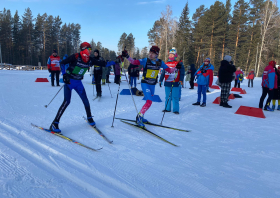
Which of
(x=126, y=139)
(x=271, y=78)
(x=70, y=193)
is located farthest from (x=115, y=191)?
(x=271, y=78)

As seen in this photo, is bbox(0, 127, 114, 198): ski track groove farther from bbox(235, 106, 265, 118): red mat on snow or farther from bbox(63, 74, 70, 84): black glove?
bbox(235, 106, 265, 118): red mat on snow

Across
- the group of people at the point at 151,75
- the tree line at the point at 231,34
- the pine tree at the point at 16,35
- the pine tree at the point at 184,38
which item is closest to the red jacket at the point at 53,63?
the group of people at the point at 151,75

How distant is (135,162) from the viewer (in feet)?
8.30

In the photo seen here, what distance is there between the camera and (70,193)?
1.83 metres

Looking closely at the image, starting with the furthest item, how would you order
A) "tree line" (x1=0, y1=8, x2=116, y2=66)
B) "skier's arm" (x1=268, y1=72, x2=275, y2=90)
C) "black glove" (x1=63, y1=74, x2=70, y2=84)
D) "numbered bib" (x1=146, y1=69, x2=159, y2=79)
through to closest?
"tree line" (x1=0, y1=8, x2=116, y2=66) < "skier's arm" (x1=268, y1=72, x2=275, y2=90) < "numbered bib" (x1=146, y1=69, x2=159, y2=79) < "black glove" (x1=63, y1=74, x2=70, y2=84)

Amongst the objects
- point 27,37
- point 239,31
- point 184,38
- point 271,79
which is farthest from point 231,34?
point 27,37

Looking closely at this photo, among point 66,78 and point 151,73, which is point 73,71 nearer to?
point 66,78

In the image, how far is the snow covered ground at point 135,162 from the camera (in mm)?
1973

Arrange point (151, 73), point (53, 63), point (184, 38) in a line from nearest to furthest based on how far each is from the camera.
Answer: point (151, 73), point (53, 63), point (184, 38)

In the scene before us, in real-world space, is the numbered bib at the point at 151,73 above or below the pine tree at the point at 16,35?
below

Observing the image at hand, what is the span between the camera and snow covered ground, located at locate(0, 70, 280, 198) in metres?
1.97

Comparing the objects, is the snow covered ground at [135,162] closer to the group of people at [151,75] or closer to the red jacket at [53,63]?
the group of people at [151,75]

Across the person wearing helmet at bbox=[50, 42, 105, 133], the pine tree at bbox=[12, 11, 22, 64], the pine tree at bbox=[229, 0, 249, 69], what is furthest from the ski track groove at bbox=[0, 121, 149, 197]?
the pine tree at bbox=[12, 11, 22, 64]

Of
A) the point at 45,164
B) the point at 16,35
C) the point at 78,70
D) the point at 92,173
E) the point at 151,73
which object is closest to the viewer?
the point at 92,173
